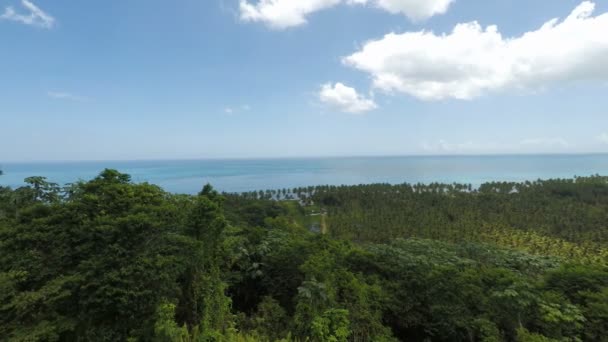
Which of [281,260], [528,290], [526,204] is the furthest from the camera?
[526,204]

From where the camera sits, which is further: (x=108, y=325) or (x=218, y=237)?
(x=218, y=237)

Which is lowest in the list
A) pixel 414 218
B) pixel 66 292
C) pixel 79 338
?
pixel 414 218

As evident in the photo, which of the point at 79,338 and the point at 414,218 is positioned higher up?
the point at 79,338

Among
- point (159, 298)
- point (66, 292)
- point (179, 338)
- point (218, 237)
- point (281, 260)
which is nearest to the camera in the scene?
point (179, 338)

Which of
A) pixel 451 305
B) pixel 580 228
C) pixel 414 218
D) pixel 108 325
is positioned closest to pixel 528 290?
pixel 451 305

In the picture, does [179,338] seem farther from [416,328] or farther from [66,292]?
[416,328]

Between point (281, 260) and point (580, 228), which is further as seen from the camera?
point (580, 228)

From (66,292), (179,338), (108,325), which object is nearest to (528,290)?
(179,338)

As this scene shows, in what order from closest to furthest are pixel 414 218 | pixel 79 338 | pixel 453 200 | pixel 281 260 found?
pixel 79 338
pixel 281 260
pixel 414 218
pixel 453 200

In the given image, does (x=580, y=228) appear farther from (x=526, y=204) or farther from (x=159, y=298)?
(x=159, y=298)
